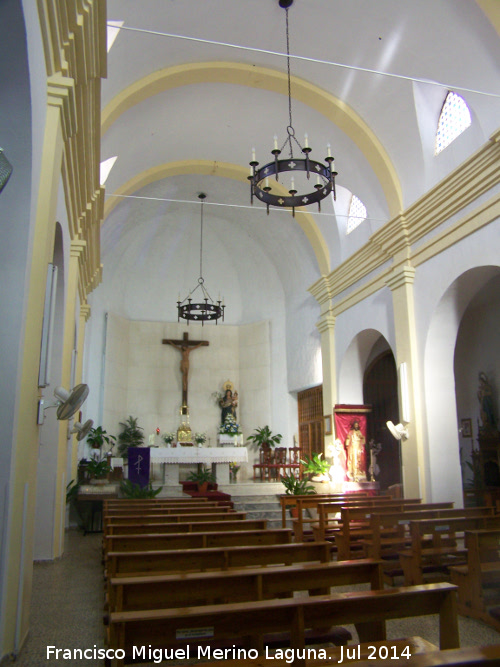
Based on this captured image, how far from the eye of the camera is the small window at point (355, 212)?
481 inches

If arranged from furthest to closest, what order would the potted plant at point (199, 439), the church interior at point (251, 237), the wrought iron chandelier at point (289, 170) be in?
the potted plant at point (199, 439) → the wrought iron chandelier at point (289, 170) → the church interior at point (251, 237)

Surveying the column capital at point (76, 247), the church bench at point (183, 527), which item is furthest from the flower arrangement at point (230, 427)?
the church bench at point (183, 527)

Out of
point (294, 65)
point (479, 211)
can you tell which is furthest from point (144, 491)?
point (294, 65)

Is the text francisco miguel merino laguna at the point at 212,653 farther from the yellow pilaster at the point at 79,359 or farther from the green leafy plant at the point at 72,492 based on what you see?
the yellow pilaster at the point at 79,359

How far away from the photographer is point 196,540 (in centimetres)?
486

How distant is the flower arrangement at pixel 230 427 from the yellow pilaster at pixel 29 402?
11.4 m

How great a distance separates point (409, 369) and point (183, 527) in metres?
5.53

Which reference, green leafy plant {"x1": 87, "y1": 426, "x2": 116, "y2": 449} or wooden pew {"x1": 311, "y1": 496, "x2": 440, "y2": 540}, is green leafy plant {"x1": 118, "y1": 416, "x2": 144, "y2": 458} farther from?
wooden pew {"x1": 311, "y1": 496, "x2": 440, "y2": 540}

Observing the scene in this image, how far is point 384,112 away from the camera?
9.81m

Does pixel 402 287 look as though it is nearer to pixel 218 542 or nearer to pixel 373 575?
pixel 218 542

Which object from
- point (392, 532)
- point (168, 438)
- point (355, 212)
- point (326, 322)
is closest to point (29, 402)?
point (392, 532)

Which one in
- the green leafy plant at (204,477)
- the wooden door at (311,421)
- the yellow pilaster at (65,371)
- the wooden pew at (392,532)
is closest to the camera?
the wooden pew at (392,532)

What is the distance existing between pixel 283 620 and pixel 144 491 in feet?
26.3

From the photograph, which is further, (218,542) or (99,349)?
(99,349)
